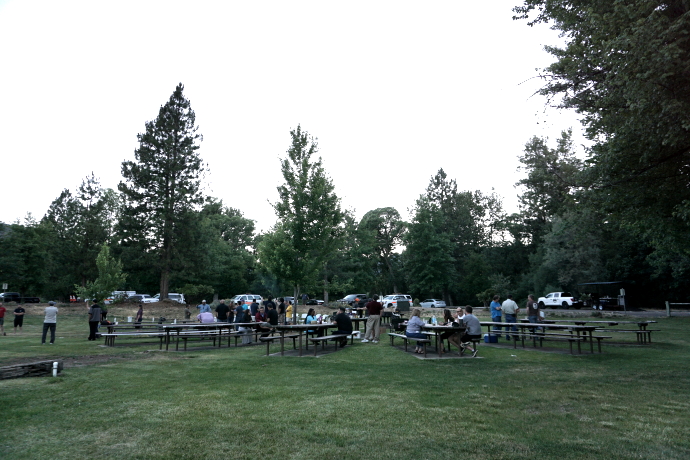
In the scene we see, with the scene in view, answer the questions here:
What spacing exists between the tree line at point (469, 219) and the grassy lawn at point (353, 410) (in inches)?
194

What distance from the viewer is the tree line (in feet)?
29.4

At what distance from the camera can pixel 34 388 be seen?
7801 mm

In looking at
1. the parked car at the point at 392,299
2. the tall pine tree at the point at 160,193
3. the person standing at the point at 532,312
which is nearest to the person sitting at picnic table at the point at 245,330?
the person standing at the point at 532,312

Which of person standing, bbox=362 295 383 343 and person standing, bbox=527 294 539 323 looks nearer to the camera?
person standing, bbox=362 295 383 343

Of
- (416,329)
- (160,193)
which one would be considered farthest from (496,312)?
(160,193)

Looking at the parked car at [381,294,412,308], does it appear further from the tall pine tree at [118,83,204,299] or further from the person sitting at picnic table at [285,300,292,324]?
the tall pine tree at [118,83,204,299]

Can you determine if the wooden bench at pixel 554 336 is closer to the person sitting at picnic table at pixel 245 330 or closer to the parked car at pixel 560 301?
the person sitting at picnic table at pixel 245 330

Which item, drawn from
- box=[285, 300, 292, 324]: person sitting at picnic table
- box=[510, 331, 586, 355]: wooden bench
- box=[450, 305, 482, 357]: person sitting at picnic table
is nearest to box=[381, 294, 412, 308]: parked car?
box=[285, 300, 292, 324]: person sitting at picnic table

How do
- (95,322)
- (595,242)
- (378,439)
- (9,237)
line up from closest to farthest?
(378,439) < (95,322) < (595,242) < (9,237)

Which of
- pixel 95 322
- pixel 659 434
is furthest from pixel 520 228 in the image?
pixel 659 434

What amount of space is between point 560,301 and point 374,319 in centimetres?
3031

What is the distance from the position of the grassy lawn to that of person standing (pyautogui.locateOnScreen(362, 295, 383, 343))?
4.50m

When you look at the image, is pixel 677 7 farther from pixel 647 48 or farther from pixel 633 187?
pixel 633 187

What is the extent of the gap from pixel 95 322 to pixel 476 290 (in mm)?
43826
